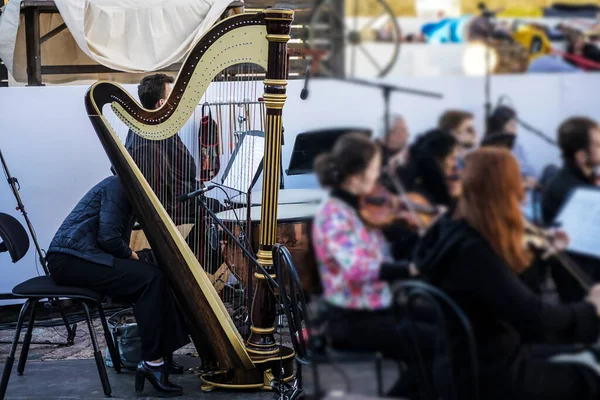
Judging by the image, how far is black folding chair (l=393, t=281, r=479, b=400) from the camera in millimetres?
824

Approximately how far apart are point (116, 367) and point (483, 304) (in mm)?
3693

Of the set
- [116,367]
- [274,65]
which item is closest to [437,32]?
[274,65]

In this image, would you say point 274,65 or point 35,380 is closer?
point 274,65

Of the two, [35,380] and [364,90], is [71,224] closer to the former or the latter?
[35,380]

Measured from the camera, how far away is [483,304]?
82cm

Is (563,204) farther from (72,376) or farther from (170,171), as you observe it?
(72,376)

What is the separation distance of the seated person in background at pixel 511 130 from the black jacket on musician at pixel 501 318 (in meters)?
0.07

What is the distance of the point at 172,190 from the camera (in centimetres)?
412

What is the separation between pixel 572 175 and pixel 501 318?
0.50ft

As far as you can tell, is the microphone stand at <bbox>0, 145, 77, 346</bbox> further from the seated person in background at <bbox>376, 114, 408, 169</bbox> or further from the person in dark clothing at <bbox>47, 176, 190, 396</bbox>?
the seated person in background at <bbox>376, 114, 408, 169</bbox>

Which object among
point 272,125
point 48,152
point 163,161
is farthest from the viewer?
point 48,152

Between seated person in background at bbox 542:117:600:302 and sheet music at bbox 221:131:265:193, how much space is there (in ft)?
10.7

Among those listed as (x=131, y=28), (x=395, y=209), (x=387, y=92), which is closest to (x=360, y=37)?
(x=387, y=92)

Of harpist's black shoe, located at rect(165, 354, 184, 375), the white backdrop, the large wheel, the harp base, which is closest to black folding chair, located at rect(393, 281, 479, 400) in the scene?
the large wheel
